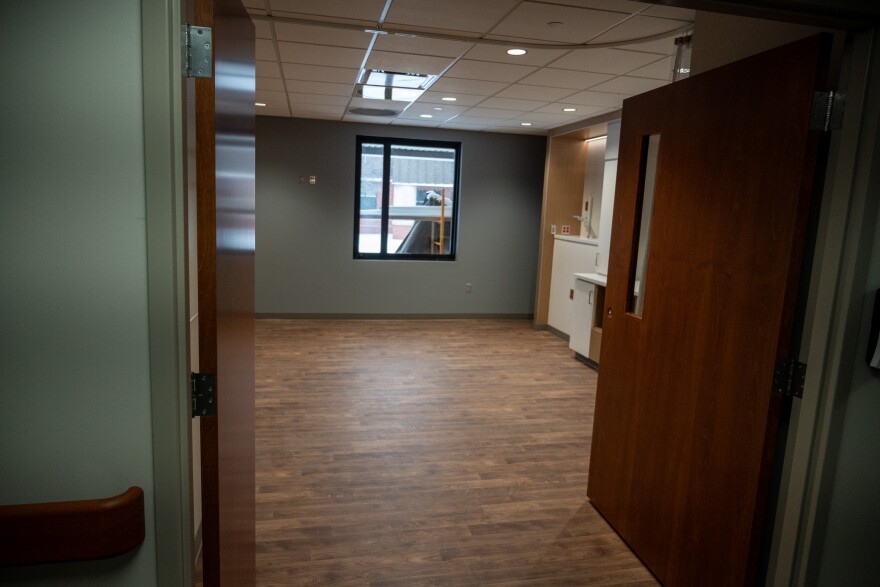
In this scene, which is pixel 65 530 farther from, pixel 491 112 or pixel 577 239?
pixel 577 239

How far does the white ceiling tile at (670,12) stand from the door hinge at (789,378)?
5.28ft

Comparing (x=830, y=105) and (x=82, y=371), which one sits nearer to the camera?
(x=82, y=371)

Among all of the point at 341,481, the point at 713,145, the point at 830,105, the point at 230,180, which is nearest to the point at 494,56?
the point at 713,145

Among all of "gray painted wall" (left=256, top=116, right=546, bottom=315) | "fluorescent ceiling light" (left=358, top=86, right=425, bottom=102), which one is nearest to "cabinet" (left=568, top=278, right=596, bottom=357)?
"gray painted wall" (left=256, top=116, right=546, bottom=315)

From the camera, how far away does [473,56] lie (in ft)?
11.0

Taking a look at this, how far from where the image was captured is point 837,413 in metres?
1.54

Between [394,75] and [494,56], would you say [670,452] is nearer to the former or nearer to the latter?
[494,56]

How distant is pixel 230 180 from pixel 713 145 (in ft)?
5.14

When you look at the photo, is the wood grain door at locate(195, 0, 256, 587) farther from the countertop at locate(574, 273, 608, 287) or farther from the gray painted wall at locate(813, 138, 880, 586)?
the countertop at locate(574, 273, 608, 287)

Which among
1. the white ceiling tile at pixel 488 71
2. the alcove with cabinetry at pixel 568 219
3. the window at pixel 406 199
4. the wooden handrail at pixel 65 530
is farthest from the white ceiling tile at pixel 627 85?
the wooden handrail at pixel 65 530

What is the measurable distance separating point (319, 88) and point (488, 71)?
1557 millimetres

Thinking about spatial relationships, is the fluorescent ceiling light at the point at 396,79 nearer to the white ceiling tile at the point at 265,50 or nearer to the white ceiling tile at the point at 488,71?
the white ceiling tile at the point at 488,71

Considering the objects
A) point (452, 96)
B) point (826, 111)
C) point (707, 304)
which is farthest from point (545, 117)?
point (826, 111)

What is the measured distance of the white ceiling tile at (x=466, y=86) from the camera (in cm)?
405
